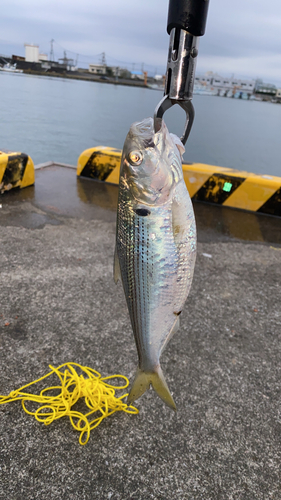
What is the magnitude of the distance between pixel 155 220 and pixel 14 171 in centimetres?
591

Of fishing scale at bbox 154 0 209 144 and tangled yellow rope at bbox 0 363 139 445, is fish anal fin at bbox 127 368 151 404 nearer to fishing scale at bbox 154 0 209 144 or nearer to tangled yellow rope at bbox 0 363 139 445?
tangled yellow rope at bbox 0 363 139 445

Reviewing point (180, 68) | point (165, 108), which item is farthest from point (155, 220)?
point (180, 68)

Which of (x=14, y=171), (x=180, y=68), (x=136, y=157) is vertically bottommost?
(x=14, y=171)

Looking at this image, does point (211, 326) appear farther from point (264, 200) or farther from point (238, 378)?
point (264, 200)

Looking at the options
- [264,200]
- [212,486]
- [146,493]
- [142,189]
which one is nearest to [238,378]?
[212,486]

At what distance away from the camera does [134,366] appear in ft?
9.53

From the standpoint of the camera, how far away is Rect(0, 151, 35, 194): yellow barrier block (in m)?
6.27

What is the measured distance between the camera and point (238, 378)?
288 cm

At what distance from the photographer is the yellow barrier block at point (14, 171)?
20.6ft

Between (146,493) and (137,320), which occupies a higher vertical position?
(137,320)

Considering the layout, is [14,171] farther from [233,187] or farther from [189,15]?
[189,15]

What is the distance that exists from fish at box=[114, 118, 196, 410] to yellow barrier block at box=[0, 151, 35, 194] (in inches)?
220

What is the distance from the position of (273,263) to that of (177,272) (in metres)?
3.94

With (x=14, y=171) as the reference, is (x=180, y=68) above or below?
above
